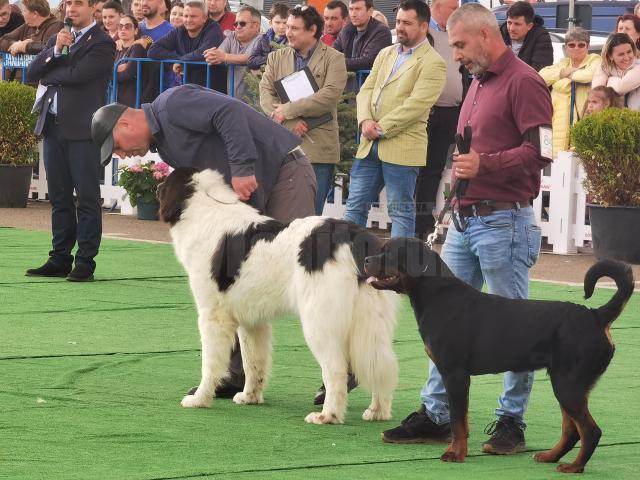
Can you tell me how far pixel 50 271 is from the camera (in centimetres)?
1173

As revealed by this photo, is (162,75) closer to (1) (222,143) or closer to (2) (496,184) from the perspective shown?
(1) (222,143)

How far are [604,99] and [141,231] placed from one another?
560 cm

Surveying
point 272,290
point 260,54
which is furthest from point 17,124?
point 272,290

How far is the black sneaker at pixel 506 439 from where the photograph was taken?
6055 millimetres

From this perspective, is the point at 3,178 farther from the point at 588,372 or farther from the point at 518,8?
the point at 588,372

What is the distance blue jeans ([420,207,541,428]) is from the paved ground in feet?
19.6

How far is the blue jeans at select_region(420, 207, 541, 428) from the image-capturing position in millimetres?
6176

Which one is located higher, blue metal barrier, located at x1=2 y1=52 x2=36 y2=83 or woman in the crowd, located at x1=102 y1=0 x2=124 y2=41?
woman in the crowd, located at x1=102 y1=0 x2=124 y2=41

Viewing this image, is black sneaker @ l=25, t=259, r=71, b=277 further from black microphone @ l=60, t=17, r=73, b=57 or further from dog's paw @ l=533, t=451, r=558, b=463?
dog's paw @ l=533, t=451, r=558, b=463

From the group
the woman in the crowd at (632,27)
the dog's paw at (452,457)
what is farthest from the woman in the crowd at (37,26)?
the dog's paw at (452,457)

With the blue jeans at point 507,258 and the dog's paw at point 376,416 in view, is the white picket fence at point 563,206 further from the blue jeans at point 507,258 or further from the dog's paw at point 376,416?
the blue jeans at point 507,258

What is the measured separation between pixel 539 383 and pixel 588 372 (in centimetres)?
231

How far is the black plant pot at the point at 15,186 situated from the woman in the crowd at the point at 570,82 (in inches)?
287

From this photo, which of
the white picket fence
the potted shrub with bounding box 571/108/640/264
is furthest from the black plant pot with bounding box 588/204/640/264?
the white picket fence
